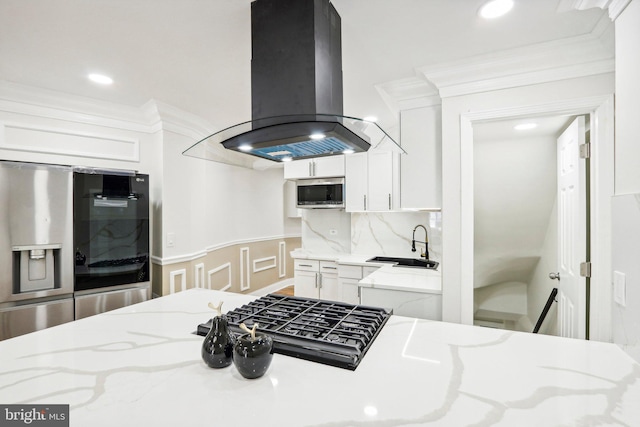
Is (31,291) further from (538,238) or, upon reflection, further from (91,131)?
(538,238)

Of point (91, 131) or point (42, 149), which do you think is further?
point (91, 131)

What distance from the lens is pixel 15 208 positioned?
6.72 feet

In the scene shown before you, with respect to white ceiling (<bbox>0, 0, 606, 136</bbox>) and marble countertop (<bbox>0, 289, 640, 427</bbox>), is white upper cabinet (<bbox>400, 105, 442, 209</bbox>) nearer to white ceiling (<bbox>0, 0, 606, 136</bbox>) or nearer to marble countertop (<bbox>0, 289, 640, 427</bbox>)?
white ceiling (<bbox>0, 0, 606, 136</bbox>)

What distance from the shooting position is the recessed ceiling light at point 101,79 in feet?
7.09

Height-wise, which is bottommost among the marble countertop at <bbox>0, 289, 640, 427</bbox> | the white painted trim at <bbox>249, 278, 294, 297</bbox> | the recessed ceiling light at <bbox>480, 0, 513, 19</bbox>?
the white painted trim at <bbox>249, 278, 294, 297</bbox>

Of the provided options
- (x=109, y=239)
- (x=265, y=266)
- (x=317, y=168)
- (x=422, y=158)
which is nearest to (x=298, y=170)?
(x=317, y=168)

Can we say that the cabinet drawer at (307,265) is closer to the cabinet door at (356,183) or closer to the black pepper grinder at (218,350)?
the cabinet door at (356,183)

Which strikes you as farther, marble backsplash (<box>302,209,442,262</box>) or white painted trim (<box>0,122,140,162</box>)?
marble backsplash (<box>302,209,442,262</box>)

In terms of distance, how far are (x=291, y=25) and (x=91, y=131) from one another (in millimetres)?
2430

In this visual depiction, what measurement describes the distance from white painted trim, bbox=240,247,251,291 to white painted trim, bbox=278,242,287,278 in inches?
33.5

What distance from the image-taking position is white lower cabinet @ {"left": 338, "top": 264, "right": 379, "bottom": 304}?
3400 mm

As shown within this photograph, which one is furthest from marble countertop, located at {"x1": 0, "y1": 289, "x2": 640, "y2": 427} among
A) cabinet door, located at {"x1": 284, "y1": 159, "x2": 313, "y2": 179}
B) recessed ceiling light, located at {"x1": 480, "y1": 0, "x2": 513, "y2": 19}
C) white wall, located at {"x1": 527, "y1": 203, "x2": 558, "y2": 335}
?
cabinet door, located at {"x1": 284, "y1": 159, "x2": 313, "y2": 179}

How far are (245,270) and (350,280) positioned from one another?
6.15 feet

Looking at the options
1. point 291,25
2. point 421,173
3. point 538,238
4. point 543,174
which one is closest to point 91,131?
point 291,25
